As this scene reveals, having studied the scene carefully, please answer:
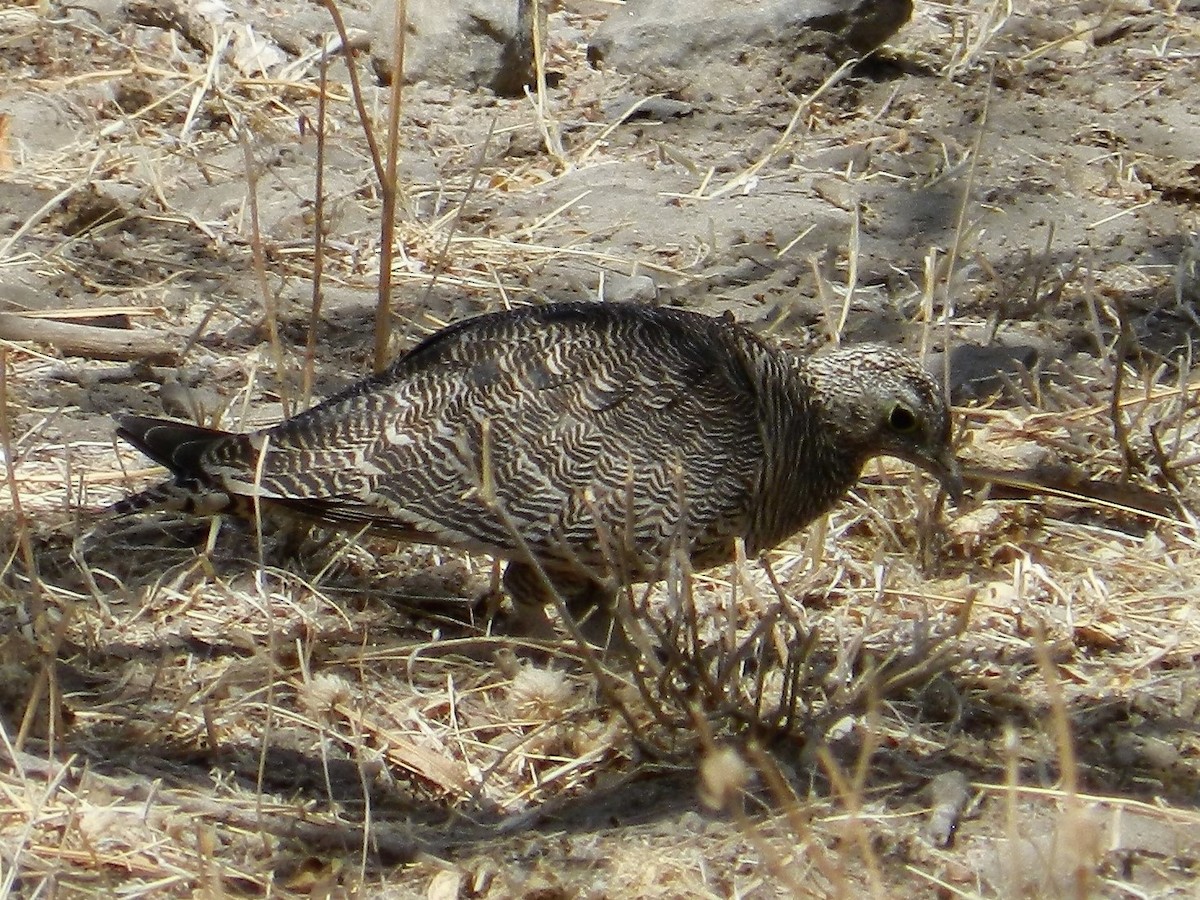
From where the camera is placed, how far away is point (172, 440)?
15.4 ft

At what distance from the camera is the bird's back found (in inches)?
181

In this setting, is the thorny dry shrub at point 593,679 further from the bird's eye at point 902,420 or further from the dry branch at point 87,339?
the dry branch at point 87,339

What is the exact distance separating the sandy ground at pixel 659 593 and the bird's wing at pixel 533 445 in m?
0.35

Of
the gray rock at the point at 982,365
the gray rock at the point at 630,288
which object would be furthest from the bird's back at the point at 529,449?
the gray rock at the point at 630,288

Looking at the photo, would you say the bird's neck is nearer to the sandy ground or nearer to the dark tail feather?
the sandy ground

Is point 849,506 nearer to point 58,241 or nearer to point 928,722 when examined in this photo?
point 928,722

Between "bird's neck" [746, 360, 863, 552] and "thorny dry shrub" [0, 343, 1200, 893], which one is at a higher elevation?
"bird's neck" [746, 360, 863, 552]

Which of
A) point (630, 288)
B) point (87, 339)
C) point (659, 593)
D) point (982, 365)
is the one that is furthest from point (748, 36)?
point (659, 593)

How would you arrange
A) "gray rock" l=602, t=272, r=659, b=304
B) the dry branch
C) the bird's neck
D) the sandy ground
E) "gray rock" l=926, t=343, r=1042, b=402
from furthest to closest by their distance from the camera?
"gray rock" l=602, t=272, r=659, b=304 → "gray rock" l=926, t=343, r=1042, b=402 → the dry branch → the bird's neck → the sandy ground

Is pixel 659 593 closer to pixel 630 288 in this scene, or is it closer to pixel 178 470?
pixel 178 470

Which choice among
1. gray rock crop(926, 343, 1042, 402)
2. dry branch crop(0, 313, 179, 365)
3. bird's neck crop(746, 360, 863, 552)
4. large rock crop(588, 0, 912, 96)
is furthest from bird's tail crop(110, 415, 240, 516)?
large rock crop(588, 0, 912, 96)

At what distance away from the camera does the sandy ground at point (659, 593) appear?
12.3ft

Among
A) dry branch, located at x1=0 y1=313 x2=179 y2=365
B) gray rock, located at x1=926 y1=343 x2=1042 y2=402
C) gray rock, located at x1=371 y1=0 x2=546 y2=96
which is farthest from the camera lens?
gray rock, located at x1=371 y1=0 x2=546 y2=96

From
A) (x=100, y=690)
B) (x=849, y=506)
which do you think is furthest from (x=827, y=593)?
(x=100, y=690)
